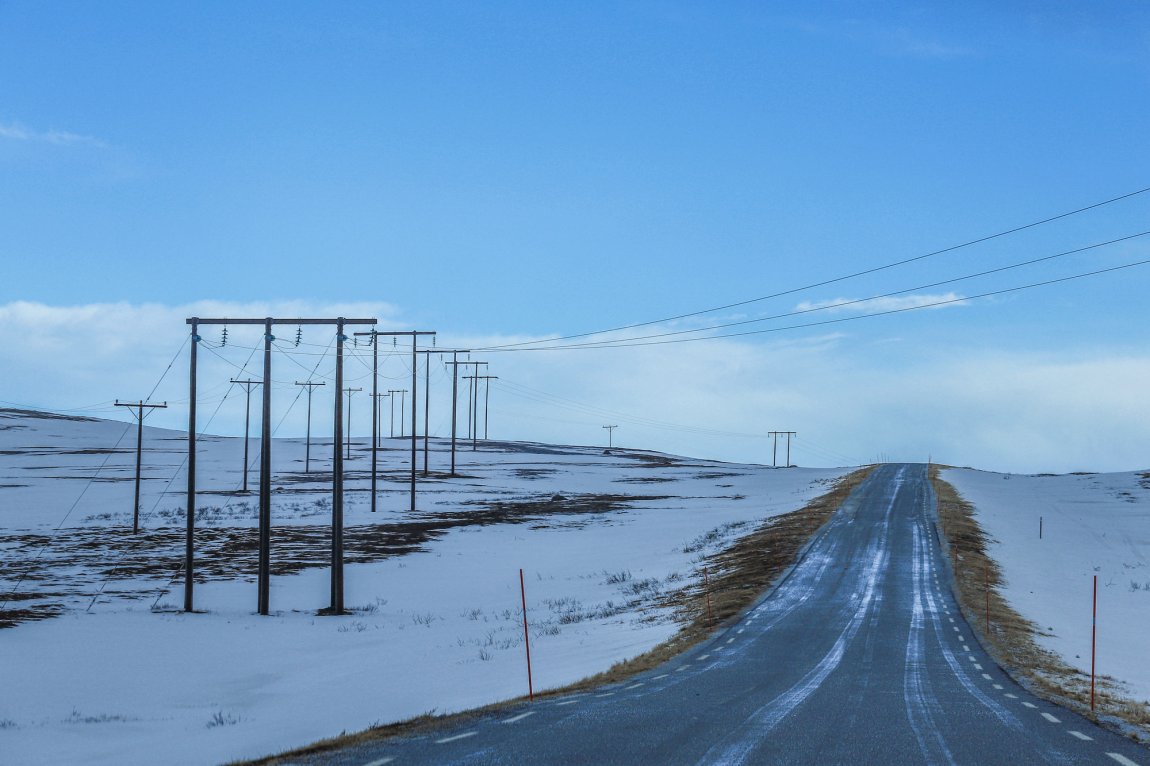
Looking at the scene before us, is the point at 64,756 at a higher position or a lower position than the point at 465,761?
lower

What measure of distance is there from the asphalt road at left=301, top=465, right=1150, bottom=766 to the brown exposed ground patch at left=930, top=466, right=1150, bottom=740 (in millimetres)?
551

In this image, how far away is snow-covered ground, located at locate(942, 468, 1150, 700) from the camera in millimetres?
27562

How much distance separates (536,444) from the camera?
638 ft

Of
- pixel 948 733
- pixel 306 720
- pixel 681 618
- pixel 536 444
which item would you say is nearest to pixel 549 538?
pixel 681 618

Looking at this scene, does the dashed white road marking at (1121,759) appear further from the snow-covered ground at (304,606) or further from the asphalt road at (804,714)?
the snow-covered ground at (304,606)

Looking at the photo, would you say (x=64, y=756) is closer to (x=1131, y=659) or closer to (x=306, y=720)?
(x=306, y=720)

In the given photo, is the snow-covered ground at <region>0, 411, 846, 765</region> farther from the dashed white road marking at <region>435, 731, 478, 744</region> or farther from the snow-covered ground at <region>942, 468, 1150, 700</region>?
the snow-covered ground at <region>942, 468, 1150, 700</region>

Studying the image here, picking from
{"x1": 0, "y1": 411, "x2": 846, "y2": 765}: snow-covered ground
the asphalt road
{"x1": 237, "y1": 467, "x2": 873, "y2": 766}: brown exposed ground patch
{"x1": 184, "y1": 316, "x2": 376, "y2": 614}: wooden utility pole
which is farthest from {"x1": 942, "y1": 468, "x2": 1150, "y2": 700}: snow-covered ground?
{"x1": 184, "y1": 316, "x2": 376, "y2": 614}: wooden utility pole

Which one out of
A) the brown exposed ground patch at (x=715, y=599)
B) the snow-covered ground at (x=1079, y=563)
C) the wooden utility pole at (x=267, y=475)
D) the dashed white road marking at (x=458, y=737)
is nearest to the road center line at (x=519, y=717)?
the brown exposed ground patch at (x=715, y=599)

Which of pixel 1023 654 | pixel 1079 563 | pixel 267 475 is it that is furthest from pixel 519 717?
pixel 1079 563

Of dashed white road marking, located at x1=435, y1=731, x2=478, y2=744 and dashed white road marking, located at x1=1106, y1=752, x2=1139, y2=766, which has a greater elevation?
dashed white road marking, located at x1=1106, y1=752, x2=1139, y2=766

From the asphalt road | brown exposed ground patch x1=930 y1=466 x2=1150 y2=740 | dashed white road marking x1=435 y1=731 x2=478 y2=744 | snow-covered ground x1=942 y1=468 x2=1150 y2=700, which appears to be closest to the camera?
the asphalt road

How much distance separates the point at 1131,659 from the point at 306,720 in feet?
67.8

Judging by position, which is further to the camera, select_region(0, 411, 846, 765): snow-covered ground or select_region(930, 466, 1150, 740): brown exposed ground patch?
select_region(0, 411, 846, 765): snow-covered ground
